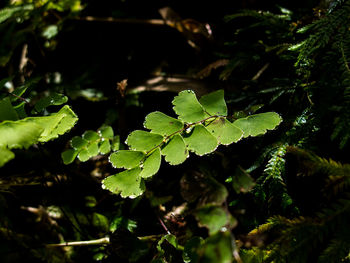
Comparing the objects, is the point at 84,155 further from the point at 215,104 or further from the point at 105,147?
the point at 215,104

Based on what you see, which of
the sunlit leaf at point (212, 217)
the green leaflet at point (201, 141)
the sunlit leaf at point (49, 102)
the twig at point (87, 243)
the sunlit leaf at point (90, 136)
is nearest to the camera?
the sunlit leaf at point (212, 217)

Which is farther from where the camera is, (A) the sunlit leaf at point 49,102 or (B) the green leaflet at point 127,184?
(A) the sunlit leaf at point 49,102

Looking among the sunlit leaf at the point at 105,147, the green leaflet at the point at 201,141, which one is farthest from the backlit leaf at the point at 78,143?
the green leaflet at the point at 201,141

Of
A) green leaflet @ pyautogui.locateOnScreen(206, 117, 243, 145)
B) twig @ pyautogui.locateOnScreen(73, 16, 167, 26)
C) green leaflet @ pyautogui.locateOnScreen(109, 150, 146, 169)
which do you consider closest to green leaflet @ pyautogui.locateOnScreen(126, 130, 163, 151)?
green leaflet @ pyautogui.locateOnScreen(109, 150, 146, 169)

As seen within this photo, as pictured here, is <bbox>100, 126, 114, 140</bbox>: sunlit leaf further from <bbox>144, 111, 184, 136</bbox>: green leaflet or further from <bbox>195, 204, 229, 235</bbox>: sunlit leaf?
<bbox>195, 204, 229, 235</bbox>: sunlit leaf

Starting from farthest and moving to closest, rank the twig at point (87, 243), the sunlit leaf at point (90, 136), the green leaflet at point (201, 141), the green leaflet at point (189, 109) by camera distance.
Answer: the sunlit leaf at point (90, 136)
the twig at point (87, 243)
the green leaflet at point (189, 109)
the green leaflet at point (201, 141)

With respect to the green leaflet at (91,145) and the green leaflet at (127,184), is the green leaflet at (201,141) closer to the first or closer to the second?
the green leaflet at (127,184)

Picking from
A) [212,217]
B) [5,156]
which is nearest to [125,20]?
[5,156]
